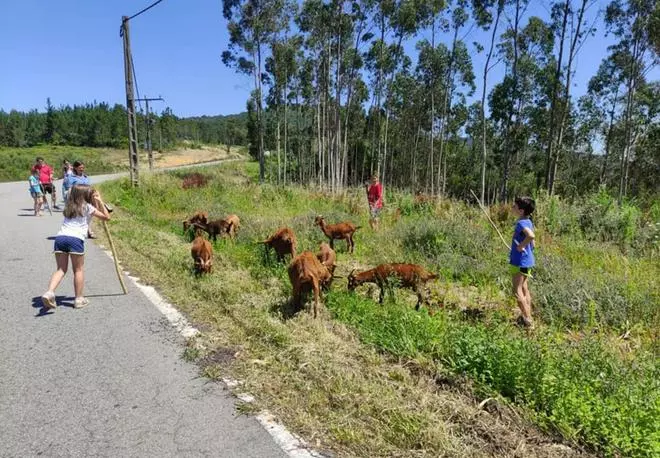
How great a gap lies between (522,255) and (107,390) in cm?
445

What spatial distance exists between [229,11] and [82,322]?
29539 millimetres

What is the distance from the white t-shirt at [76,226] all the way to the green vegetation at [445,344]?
1322 millimetres

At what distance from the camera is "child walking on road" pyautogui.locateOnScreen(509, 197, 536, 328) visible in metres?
4.96

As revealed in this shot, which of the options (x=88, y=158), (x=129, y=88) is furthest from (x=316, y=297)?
(x=88, y=158)

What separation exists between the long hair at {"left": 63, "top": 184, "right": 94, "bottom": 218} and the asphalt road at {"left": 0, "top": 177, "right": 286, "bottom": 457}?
115 centimetres

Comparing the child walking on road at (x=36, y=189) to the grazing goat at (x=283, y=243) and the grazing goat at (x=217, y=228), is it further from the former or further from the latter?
the grazing goat at (x=283, y=243)

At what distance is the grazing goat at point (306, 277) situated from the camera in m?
4.91

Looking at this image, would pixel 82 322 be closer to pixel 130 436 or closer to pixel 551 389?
pixel 130 436

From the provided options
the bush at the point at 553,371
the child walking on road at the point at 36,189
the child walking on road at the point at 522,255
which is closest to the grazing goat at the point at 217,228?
the bush at the point at 553,371

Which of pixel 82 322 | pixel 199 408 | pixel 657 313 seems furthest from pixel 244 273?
pixel 657 313

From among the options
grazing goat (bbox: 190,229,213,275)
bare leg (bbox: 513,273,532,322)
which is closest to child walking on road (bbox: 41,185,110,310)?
grazing goat (bbox: 190,229,213,275)

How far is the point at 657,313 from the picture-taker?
16.4 ft

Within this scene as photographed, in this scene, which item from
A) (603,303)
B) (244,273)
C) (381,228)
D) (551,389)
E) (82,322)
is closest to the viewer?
(551,389)

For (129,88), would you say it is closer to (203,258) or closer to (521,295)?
(203,258)
